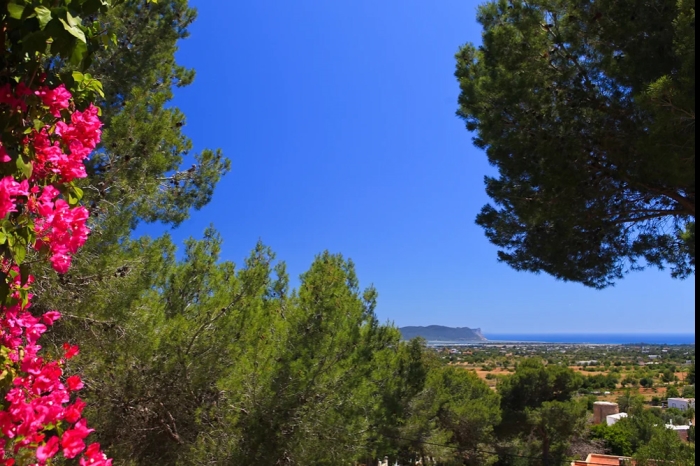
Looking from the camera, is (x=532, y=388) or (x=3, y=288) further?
(x=532, y=388)

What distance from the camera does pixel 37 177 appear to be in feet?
3.74

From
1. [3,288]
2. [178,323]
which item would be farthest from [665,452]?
[3,288]

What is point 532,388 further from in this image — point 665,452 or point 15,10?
point 15,10

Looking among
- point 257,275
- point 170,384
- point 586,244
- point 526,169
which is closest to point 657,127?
point 526,169

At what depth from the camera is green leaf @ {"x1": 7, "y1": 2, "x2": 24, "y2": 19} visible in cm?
92

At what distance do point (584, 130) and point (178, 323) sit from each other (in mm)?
3608

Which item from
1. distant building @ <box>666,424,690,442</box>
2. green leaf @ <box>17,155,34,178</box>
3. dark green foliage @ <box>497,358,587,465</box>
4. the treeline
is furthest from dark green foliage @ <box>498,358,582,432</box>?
green leaf @ <box>17,155,34,178</box>

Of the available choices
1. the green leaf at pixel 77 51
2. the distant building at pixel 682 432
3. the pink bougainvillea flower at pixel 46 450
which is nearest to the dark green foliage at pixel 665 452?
the distant building at pixel 682 432

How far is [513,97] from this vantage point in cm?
407

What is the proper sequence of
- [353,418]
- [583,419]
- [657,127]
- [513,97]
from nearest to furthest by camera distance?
[657,127], [513,97], [353,418], [583,419]

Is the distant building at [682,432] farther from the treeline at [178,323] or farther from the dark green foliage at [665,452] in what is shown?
the treeline at [178,323]

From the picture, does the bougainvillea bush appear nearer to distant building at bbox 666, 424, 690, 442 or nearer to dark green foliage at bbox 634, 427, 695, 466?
dark green foliage at bbox 634, 427, 695, 466

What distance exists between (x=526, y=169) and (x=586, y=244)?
1088 millimetres

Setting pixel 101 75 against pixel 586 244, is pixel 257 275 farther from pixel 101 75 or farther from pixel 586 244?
pixel 586 244
